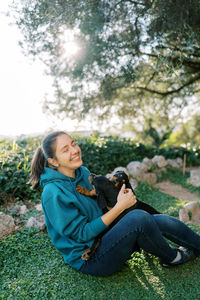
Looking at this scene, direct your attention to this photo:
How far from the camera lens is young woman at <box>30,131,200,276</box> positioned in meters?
2.12

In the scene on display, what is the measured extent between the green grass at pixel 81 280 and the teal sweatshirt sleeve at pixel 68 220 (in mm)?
478

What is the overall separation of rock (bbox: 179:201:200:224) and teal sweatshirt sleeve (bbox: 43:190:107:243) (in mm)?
2114

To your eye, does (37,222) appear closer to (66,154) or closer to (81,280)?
(81,280)

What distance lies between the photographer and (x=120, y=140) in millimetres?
7047

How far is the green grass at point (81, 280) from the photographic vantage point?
7.33ft

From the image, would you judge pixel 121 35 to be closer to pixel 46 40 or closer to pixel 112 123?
pixel 46 40

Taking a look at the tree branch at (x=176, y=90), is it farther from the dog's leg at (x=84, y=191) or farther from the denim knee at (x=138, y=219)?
the denim knee at (x=138, y=219)

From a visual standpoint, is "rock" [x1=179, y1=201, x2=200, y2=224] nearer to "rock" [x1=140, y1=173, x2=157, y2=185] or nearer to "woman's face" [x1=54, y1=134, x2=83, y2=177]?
"rock" [x1=140, y1=173, x2=157, y2=185]

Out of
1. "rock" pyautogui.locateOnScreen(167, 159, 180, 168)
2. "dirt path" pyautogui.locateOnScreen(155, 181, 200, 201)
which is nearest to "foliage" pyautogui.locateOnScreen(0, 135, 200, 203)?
"rock" pyautogui.locateOnScreen(167, 159, 180, 168)

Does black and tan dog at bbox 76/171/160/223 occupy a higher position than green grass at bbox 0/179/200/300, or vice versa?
black and tan dog at bbox 76/171/160/223

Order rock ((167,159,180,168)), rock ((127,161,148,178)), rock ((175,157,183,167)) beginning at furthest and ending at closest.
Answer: rock ((175,157,183,167)) < rock ((167,159,180,168)) < rock ((127,161,148,178))

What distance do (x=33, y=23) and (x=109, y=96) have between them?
78.8 inches

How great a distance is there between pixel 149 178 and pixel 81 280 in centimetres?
384

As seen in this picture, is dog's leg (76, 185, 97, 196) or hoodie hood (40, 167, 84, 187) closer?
hoodie hood (40, 167, 84, 187)
